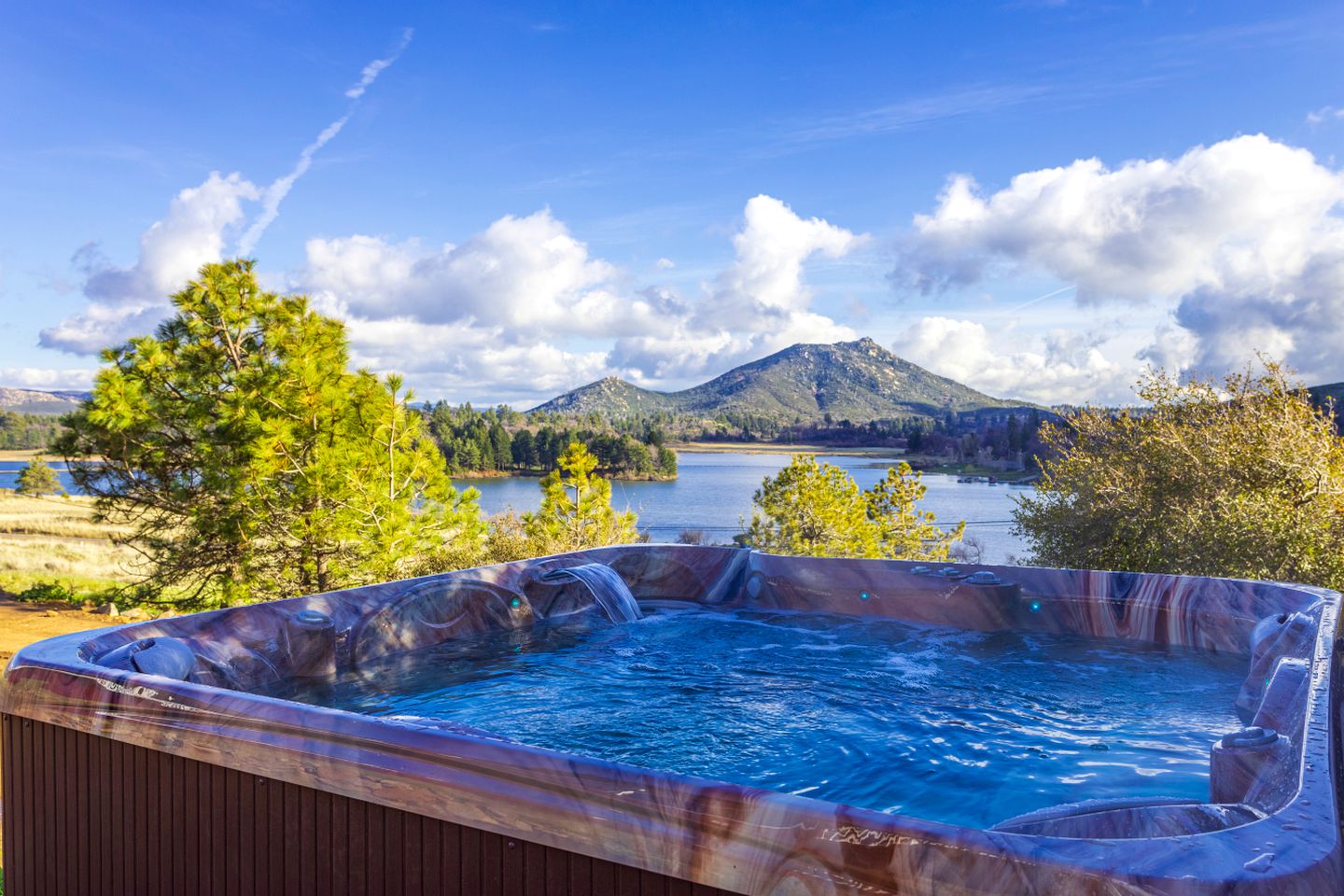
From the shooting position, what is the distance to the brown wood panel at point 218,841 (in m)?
1.42

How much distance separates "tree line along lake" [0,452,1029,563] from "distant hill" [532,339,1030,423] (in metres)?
15.0

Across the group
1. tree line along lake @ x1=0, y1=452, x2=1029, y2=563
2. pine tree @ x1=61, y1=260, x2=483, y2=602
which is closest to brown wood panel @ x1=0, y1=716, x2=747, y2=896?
pine tree @ x1=61, y1=260, x2=483, y2=602

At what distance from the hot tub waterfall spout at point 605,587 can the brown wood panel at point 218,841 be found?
248 centimetres

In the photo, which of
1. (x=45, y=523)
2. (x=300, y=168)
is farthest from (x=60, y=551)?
(x=300, y=168)

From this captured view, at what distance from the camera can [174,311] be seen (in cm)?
686

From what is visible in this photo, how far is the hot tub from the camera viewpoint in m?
1.22

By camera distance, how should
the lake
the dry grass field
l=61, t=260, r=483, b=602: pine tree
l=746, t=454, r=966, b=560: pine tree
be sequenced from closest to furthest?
l=61, t=260, r=483, b=602: pine tree < the dry grass field < l=746, t=454, r=966, b=560: pine tree < the lake

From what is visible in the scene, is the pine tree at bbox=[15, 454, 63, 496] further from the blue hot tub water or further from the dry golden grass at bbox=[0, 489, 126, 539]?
the dry golden grass at bbox=[0, 489, 126, 539]

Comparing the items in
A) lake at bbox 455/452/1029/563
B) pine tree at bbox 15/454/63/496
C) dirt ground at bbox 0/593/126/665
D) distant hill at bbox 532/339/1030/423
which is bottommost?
dirt ground at bbox 0/593/126/665

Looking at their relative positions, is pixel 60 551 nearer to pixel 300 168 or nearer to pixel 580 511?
pixel 300 168

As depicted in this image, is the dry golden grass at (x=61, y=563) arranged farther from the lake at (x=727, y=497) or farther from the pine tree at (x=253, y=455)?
the lake at (x=727, y=497)

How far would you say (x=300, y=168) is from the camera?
32.1ft

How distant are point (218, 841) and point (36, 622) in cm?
620

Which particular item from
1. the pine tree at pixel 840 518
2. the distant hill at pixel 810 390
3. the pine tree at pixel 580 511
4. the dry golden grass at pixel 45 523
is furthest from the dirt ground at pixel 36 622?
the distant hill at pixel 810 390
